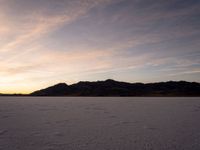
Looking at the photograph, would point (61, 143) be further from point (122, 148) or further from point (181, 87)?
point (181, 87)

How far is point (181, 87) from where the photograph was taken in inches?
5773

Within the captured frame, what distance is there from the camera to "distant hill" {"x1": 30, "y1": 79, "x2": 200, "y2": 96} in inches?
5579

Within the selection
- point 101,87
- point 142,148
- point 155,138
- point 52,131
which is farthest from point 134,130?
point 101,87

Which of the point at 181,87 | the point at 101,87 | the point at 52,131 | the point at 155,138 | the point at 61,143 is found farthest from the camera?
the point at 101,87

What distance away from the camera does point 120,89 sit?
493 feet

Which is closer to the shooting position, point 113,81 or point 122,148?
point 122,148

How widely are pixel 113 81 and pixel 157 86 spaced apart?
117 feet

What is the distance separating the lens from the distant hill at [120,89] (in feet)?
465

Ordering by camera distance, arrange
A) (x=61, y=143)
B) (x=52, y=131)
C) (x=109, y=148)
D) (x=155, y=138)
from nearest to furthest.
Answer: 1. (x=109, y=148)
2. (x=61, y=143)
3. (x=155, y=138)
4. (x=52, y=131)

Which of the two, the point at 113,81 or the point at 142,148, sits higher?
the point at 113,81

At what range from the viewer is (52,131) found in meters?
Answer: 7.38

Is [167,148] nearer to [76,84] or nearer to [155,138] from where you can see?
[155,138]

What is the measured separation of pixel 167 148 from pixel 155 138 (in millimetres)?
1033

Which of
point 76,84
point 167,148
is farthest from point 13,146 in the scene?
point 76,84
